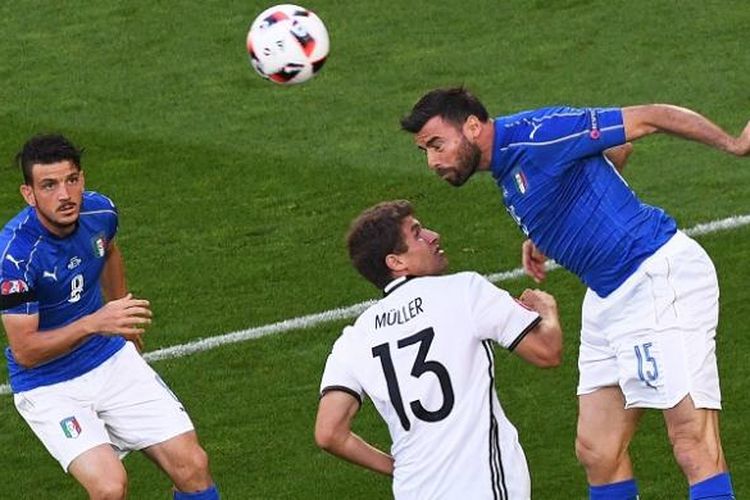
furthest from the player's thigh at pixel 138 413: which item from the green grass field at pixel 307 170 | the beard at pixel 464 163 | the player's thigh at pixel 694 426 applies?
the player's thigh at pixel 694 426

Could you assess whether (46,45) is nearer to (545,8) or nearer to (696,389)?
(545,8)

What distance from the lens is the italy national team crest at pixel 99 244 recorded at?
32.7 feet

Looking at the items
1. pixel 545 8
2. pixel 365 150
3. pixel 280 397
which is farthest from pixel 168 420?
pixel 545 8

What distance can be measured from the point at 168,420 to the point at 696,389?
2.59 m

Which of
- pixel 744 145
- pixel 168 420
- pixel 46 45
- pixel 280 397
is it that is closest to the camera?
pixel 744 145

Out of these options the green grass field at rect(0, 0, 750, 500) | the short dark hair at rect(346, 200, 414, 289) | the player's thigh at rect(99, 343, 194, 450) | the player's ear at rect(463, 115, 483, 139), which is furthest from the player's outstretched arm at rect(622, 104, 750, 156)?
the player's thigh at rect(99, 343, 194, 450)

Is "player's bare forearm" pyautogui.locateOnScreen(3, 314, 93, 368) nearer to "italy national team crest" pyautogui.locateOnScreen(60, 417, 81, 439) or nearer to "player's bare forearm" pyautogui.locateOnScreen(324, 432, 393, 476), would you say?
"italy national team crest" pyautogui.locateOnScreen(60, 417, 81, 439)

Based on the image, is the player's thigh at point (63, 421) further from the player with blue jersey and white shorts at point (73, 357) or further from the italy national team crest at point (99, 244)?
the italy national team crest at point (99, 244)

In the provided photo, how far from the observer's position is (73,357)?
995cm

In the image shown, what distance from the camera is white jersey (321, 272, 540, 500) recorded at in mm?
7723

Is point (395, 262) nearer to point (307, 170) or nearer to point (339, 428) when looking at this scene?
point (339, 428)

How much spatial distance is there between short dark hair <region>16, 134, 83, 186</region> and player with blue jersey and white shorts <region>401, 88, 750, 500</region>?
175 centimetres

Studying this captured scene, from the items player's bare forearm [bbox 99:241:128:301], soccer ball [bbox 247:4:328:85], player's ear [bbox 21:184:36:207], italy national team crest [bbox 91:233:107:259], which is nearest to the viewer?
player's ear [bbox 21:184:36:207]

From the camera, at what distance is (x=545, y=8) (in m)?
17.9
